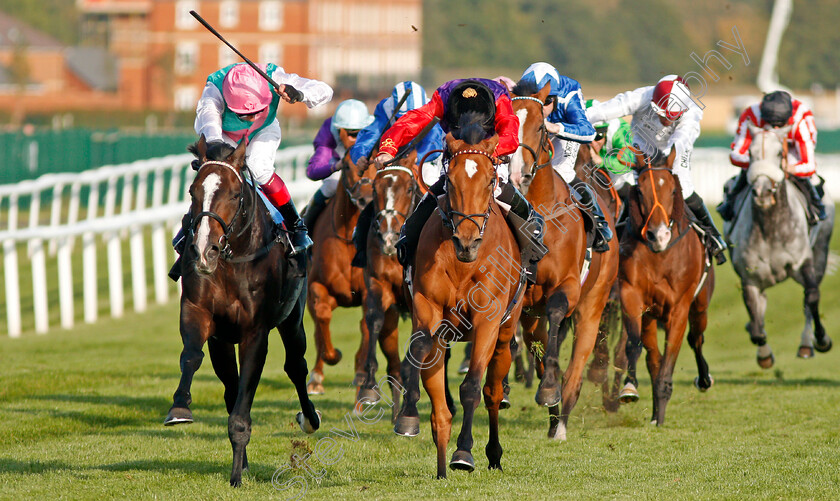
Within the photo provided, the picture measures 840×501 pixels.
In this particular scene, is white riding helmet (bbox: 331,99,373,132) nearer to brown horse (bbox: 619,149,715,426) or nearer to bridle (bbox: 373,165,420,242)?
bridle (bbox: 373,165,420,242)

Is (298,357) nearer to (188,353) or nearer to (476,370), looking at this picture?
(188,353)

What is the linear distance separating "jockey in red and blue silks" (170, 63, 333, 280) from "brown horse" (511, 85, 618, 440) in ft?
4.06

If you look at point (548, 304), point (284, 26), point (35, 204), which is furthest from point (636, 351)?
point (284, 26)

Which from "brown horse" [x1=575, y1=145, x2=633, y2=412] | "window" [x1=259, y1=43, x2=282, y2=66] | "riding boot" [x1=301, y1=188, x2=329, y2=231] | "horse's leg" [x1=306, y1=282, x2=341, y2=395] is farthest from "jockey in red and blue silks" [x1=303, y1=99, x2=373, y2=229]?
"window" [x1=259, y1=43, x2=282, y2=66]

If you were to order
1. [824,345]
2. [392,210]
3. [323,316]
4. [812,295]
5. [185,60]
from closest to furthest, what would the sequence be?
[392,210] < [323,316] < [812,295] < [824,345] < [185,60]

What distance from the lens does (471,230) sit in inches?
211

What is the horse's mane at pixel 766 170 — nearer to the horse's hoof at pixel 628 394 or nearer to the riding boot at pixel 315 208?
the horse's hoof at pixel 628 394

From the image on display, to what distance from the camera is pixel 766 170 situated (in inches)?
379

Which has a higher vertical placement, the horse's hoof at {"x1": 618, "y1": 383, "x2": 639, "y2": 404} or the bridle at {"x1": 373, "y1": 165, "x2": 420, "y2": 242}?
the bridle at {"x1": 373, "y1": 165, "x2": 420, "y2": 242}

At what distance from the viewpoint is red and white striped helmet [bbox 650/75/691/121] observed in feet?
27.4

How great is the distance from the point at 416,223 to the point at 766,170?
15.1 ft

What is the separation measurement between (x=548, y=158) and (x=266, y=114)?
167 cm

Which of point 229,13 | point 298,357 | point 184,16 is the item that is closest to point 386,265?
point 298,357

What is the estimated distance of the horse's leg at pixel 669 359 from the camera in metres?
A: 7.81
